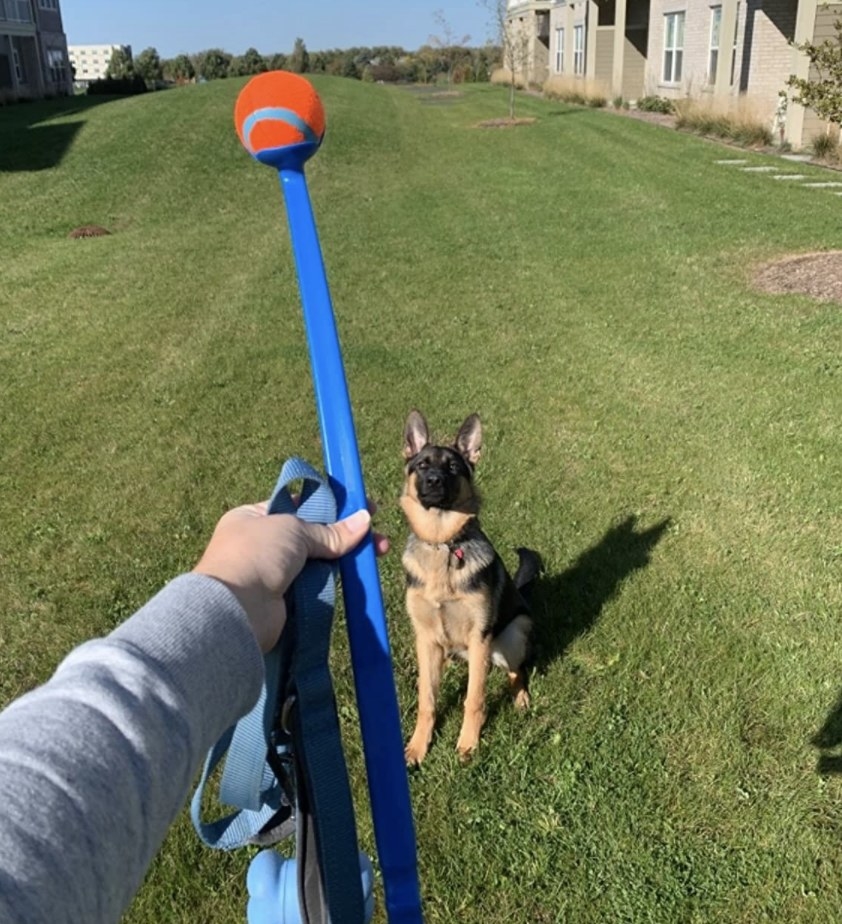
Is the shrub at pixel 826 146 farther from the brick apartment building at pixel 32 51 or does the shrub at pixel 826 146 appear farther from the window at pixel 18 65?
the window at pixel 18 65

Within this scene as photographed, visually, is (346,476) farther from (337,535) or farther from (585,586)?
(585,586)

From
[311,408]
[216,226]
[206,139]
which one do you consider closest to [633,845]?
[311,408]

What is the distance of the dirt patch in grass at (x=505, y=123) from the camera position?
26.9 meters

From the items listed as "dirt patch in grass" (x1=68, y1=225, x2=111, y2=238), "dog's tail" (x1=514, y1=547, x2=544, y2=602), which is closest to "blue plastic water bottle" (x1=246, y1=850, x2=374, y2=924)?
"dog's tail" (x1=514, y1=547, x2=544, y2=602)

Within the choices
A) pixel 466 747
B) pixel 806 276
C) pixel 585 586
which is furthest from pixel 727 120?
pixel 466 747

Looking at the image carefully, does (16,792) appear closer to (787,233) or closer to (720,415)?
(720,415)

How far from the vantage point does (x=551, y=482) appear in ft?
17.6

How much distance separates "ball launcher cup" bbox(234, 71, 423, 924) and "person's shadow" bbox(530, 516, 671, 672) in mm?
2537

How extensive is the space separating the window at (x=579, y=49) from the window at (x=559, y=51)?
10.9ft

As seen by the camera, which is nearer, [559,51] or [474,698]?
[474,698]

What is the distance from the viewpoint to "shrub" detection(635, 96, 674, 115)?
29.1 metres

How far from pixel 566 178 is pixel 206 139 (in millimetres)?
9797

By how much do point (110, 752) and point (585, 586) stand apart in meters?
3.71

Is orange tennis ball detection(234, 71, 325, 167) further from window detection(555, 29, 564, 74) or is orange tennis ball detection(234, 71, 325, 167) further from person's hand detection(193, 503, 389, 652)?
window detection(555, 29, 564, 74)
